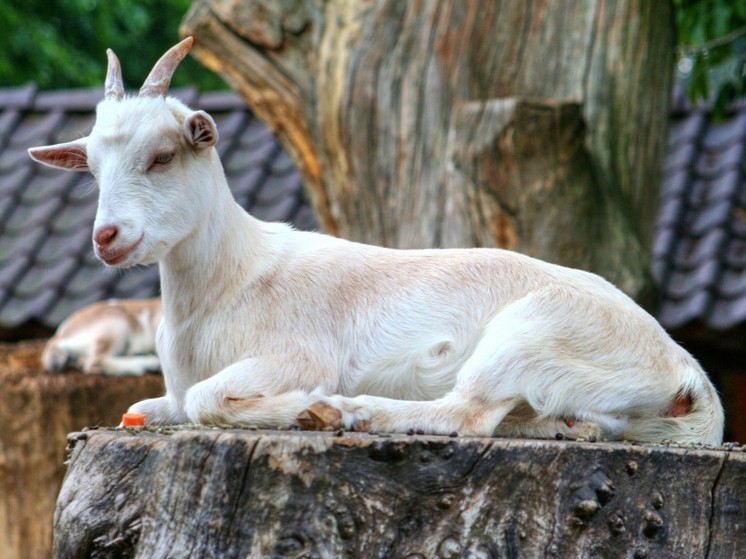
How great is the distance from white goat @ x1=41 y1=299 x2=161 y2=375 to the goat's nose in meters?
4.22

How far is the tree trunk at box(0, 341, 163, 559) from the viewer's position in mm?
6742

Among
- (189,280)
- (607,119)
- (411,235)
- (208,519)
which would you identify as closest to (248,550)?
(208,519)

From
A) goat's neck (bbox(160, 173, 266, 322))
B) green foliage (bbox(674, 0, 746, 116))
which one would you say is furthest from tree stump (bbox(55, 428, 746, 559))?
green foliage (bbox(674, 0, 746, 116))

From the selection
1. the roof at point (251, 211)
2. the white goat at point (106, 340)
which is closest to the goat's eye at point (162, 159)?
the white goat at point (106, 340)

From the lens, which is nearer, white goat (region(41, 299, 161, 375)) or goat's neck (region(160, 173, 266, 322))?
goat's neck (region(160, 173, 266, 322))

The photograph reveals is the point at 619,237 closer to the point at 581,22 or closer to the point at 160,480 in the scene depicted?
the point at 581,22

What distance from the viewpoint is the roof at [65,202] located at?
9219mm

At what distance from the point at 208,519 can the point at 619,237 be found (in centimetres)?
359

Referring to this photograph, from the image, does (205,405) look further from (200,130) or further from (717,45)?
(717,45)

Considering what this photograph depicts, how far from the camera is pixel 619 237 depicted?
5910 millimetres

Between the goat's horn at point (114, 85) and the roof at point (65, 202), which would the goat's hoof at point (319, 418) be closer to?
the goat's horn at point (114, 85)

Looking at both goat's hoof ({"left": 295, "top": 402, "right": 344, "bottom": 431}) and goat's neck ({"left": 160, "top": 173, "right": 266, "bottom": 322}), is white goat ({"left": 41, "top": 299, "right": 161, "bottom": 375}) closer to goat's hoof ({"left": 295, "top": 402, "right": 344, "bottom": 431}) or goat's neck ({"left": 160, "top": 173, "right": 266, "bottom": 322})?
goat's neck ({"left": 160, "top": 173, "right": 266, "bottom": 322})

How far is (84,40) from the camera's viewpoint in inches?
813

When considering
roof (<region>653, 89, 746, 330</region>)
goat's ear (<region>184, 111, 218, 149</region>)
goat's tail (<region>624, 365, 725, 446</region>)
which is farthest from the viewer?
roof (<region>653, 89, 746, 330</region>)
